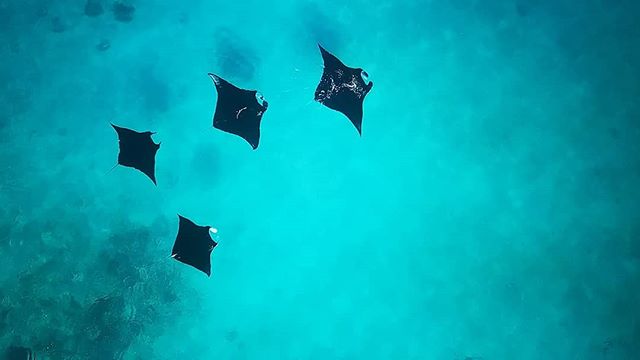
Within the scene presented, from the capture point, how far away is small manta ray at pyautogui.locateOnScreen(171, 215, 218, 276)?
620cm

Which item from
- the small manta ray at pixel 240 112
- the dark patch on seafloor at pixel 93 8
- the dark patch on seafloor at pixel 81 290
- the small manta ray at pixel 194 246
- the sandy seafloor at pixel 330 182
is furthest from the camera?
the dark patch on seafloor at pixel 93 8

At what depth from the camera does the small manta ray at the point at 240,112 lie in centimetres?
644

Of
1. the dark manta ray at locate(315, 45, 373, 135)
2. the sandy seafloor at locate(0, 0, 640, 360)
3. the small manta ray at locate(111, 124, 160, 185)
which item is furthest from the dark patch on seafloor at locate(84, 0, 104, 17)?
the dark manta ray at locate(315, 45, 373, 135)

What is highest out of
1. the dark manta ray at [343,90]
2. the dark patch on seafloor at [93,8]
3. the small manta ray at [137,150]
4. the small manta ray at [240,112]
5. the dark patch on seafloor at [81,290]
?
the dark patch on seafloor at [93,8]

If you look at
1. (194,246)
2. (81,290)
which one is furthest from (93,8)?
(194,246)

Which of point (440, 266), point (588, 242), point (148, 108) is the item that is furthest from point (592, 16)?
point (148, 108)

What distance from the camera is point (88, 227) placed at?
8969 millimetres

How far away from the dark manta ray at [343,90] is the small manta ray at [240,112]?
106 cm

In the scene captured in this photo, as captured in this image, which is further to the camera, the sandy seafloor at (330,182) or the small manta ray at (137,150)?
the sandy seafloor at (330,182)

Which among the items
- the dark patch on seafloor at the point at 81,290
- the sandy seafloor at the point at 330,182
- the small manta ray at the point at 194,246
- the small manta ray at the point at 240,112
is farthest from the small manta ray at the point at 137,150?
the dark patch on seafloor at the point at 81,290

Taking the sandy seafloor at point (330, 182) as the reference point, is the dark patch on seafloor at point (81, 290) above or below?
below

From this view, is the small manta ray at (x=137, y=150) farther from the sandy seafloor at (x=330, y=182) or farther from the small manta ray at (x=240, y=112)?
the sandy seafloor at (x=330, y=182)

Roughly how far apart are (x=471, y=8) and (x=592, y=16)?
9.02ft

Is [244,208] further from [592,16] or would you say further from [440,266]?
[592,16]
